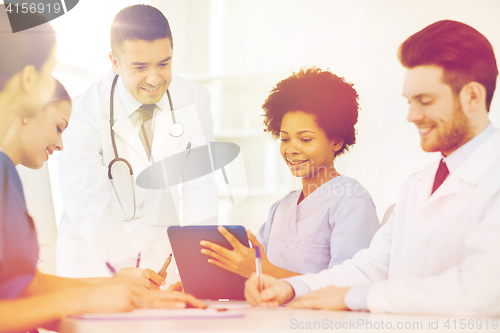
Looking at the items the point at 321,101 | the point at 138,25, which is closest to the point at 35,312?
the point at 321,101

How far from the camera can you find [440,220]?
0.95 meters

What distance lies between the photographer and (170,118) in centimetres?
173

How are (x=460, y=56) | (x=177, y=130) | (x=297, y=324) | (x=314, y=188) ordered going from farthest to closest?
1. (x=177, y=130)
2. (x=314, y=188)
3. (x=460, y=56)
4. (x=297, y=324)

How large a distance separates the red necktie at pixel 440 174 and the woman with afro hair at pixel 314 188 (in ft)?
0.82

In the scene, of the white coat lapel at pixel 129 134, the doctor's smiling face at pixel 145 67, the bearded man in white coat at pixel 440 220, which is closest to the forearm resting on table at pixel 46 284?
the bearded man in white coat at pixel 440 220

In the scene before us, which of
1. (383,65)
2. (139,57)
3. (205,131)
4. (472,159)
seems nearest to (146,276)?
(205,131)

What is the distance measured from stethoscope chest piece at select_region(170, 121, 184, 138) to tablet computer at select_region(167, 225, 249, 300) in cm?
71

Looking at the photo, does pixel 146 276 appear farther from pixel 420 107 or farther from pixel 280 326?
pixel 420 107

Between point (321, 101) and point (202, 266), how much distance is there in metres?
0.70

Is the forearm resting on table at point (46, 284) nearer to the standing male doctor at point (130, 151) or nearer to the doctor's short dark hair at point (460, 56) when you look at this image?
the standing male doctor at point (130, 151)

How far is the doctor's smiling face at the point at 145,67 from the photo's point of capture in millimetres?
1612

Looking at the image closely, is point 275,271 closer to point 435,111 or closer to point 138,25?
point 435,111

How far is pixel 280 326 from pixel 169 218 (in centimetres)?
111

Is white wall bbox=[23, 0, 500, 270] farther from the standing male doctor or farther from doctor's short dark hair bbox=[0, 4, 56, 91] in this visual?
doctor's short dark hair bbox=[0, 4, 56, 91]
